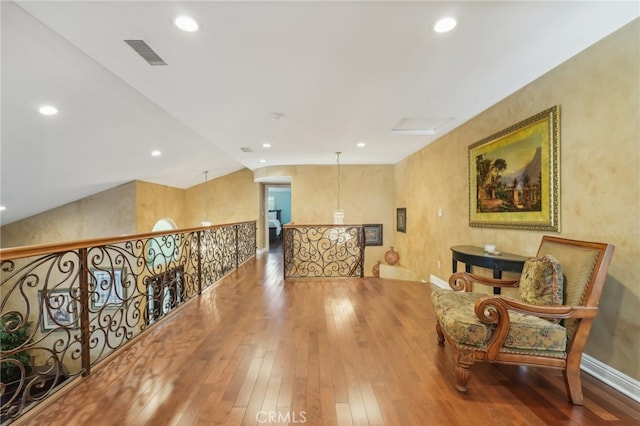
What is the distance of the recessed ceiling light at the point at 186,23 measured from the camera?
6.13 feet

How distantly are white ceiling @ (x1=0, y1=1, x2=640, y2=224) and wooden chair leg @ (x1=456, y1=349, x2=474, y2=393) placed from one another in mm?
2329

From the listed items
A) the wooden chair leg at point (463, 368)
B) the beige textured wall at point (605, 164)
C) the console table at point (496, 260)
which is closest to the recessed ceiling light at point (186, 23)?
the wooden chair leg at point (463, 368)

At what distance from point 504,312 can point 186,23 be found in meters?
2.95

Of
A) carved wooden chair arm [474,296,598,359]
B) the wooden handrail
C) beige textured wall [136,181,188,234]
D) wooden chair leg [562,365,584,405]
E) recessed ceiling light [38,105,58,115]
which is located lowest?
wooden chair leg [562,365,584,405]

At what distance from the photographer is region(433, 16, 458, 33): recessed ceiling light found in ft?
6.28

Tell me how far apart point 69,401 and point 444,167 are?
5135 mm

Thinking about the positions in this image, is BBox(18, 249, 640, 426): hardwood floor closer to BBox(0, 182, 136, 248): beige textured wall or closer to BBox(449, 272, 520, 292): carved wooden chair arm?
BBox(449, 272, 520, 292): carved wooden chair arm

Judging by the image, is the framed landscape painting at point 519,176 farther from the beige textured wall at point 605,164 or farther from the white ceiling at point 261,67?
the white ceiling at point 261,67

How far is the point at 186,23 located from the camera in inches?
75.3

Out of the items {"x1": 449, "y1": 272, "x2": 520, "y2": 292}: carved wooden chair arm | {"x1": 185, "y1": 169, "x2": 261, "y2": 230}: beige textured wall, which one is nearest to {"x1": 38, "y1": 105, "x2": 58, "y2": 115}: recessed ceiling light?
{"x1": 449, "y1": 272, "x2": 520, "y2": 292}: carved wooden chair arm

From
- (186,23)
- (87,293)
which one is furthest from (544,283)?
(87,293)

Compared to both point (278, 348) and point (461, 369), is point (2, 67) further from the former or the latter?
point (461, 369)

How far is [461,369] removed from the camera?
1938 millimetres

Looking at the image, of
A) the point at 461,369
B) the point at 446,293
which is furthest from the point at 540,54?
the point at 461,369
